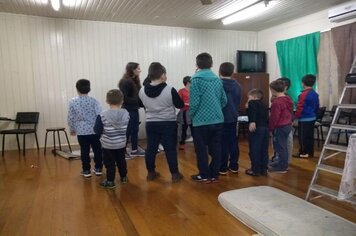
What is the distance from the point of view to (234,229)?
2.21m

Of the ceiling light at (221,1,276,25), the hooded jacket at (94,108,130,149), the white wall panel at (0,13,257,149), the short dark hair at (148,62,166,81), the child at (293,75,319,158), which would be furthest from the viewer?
the white wall panel at (0,13,257,149)

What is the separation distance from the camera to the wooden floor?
225 cm

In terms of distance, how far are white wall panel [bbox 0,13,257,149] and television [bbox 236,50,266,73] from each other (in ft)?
4.44

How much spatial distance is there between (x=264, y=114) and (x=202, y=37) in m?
3.93

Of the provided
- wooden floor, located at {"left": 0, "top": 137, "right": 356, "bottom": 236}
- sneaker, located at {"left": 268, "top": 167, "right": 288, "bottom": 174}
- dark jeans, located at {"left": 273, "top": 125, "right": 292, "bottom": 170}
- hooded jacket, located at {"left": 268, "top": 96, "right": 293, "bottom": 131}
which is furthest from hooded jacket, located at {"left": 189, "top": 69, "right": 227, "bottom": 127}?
sneaker, located at {"left": 268, "top": 167, "right": 288, "bottom": 174}

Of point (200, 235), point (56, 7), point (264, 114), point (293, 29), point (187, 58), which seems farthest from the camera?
point (187, 58)

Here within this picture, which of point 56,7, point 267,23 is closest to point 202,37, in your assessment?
point 267,23

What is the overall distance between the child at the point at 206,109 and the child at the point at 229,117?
17 centimetres

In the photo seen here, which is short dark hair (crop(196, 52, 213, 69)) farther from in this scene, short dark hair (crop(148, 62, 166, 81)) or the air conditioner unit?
the air conditioner unit

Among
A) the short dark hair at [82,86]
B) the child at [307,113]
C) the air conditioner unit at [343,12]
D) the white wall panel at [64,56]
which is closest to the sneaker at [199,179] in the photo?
the short dark hair at [82,86]

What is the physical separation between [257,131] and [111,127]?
178 cm

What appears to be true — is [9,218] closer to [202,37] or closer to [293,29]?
[202,37]

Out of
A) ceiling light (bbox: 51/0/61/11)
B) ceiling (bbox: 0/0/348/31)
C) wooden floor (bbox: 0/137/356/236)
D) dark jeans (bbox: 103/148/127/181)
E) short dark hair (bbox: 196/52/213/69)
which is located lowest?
wooden floor (bbox: 0/137/356/236)

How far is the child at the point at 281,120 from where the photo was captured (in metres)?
3.59
